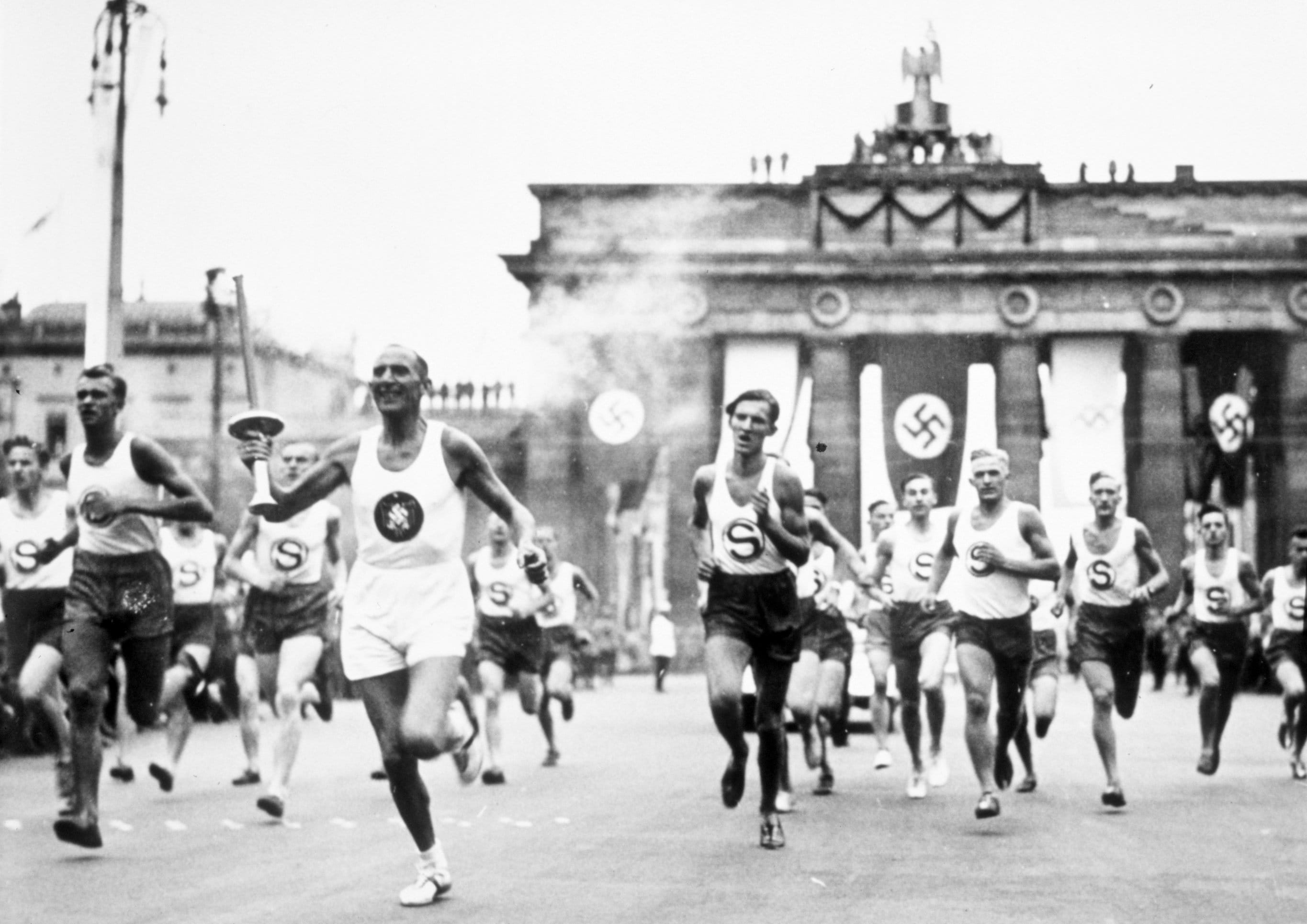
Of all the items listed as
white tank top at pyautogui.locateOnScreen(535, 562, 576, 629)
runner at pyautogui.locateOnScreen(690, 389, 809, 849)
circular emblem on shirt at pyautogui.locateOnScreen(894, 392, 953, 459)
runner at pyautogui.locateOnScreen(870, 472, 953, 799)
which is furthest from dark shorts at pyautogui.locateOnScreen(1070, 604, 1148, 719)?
circular emblem on shirt at pyautogui.locateOnScreen(894, 392, 953, 459)

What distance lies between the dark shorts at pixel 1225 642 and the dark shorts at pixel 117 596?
27.9ft

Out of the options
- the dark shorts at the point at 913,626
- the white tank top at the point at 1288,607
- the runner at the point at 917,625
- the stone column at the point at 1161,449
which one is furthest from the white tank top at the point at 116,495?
the stone column at the point at 1161,449

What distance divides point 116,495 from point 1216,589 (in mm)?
8960

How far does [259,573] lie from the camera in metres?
12.7

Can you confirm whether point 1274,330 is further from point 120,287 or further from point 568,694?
point 120,287

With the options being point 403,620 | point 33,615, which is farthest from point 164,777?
point 403,620

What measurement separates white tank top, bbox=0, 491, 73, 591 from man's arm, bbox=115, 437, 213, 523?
119 inches

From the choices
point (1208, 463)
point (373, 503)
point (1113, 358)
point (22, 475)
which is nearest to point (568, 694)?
point (22, 475)

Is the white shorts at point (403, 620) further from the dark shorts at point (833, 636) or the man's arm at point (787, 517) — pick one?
the dark shorts at point (833, 636)

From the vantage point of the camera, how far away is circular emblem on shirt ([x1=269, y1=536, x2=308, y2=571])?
12.7 meters

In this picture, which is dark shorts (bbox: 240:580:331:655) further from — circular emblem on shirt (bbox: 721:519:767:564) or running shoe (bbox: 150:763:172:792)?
circular emblem on shirt (bbox: 721:519:767:564)

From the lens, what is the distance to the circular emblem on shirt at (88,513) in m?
9.35

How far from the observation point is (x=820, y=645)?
14461 mm

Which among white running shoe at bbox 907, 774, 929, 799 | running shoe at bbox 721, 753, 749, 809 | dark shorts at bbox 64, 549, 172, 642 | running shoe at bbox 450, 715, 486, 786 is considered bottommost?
white running shoe at bbox 907, 774, 929, 799
